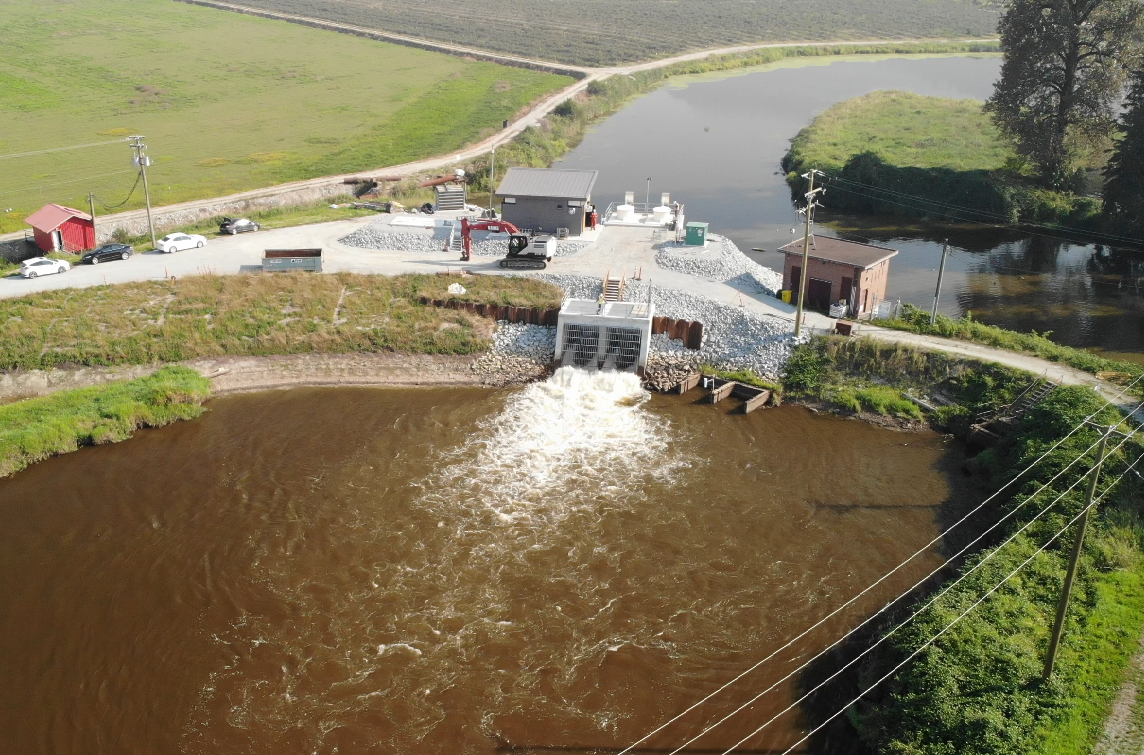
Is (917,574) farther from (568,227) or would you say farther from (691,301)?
(568,227)

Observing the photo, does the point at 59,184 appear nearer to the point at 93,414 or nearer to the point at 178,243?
the point at 178,243

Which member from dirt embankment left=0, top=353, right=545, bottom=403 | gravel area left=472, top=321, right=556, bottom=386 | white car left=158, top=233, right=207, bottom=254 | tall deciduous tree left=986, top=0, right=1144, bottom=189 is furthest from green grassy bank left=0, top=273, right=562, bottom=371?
tall deciduous tree left=986, top=0, right=1144, bottom=189

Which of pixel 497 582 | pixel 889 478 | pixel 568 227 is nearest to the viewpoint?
pixel 497 582

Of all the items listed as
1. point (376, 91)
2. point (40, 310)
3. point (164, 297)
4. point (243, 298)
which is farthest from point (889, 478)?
point (376, 91)

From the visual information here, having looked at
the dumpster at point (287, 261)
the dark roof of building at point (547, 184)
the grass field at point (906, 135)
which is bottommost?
the dumpster at point (287, 261)

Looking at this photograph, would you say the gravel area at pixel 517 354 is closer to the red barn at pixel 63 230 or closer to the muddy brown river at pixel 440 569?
the muddy brown river at pixel 440 569

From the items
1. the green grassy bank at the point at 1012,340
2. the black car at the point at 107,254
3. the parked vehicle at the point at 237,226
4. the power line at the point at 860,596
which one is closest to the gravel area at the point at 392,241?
the parked vehicle at the point at 237,226

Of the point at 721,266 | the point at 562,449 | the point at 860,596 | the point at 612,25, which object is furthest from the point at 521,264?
the point at 612,25

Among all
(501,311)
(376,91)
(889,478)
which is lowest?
(889,478)
